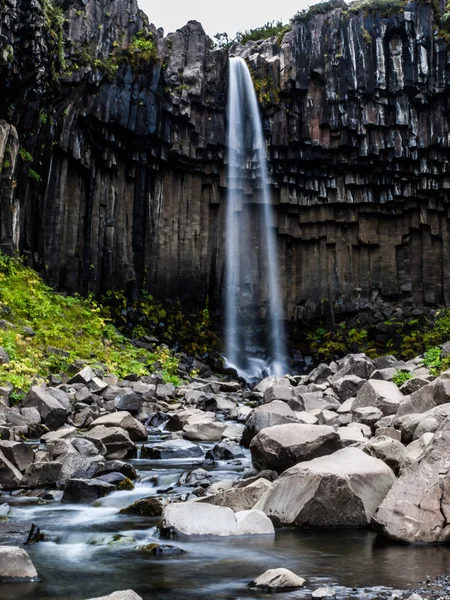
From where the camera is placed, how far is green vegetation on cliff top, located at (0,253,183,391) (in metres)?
14.0

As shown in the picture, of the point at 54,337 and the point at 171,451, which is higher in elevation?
the point at 54,337

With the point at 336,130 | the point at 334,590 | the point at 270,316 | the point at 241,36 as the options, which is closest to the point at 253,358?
the point at 270,316

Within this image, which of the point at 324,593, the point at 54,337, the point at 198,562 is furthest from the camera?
the point at 54,337

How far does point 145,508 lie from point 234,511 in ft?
2.94

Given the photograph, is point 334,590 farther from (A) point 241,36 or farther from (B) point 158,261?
(A) point 241,36

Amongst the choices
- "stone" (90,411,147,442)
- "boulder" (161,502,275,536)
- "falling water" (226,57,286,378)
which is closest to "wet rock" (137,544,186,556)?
"boulder" (161,502,275,536)

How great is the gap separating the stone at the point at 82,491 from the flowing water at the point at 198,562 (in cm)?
32

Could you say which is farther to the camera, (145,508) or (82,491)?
(82,491)

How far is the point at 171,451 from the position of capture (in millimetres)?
8578

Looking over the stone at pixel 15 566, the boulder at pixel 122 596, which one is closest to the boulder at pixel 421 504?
the boulder at pixel 122 596

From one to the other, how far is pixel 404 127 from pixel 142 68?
40.1 feet

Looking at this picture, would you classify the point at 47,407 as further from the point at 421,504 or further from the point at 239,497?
the point at 421,504

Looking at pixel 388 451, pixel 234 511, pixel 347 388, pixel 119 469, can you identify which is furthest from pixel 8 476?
pixel 347 388

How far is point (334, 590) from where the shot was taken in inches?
140
